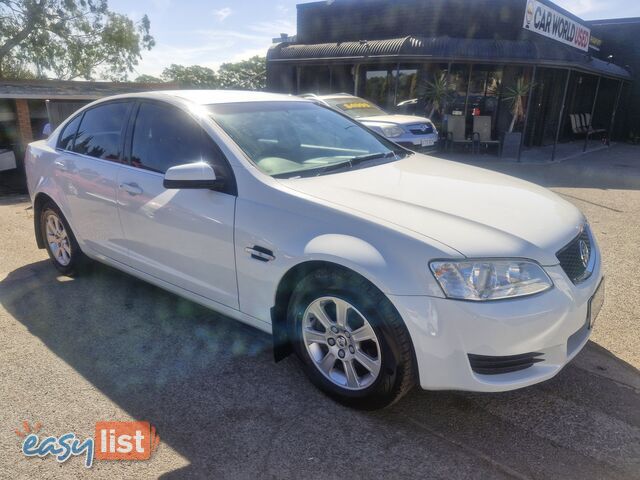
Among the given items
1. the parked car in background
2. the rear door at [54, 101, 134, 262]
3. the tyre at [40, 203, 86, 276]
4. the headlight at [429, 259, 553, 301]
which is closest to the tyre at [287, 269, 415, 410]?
the headlight at [429, 259, 553, 301]

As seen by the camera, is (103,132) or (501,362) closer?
(501,362)

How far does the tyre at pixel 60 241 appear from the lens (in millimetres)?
4340

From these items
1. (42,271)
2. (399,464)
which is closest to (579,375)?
(399,464)

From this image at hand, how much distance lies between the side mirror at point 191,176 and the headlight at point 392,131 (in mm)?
8318

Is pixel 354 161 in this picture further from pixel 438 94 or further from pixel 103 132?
pixel 438 94

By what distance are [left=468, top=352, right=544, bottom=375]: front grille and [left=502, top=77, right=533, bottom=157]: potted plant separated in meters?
12.1

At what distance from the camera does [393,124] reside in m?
10.8

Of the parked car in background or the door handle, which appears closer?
the door handle

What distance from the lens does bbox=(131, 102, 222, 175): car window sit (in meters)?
3.14

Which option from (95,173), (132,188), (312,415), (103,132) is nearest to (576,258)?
(312,415)

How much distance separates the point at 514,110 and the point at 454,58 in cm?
293

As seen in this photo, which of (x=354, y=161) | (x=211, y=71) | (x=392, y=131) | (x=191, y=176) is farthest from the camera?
(x=211, y=71)

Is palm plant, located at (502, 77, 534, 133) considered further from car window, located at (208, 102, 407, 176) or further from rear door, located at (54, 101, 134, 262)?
rear door, located at (54, 101, 134, 262)

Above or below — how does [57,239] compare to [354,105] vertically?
below
